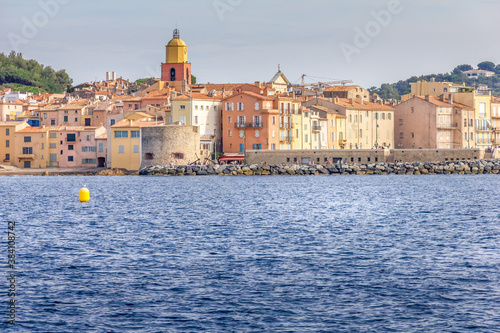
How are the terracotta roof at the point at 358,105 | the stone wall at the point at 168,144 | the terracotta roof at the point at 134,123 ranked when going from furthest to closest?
the terracotta roof at the point at 358,105 → the terracotta roof at the point at 134,123 → the stone wall at the point at 168,144

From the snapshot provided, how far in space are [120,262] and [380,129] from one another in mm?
85150

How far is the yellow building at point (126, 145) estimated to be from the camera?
305 feet

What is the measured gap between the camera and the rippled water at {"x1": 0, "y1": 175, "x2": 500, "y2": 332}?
68.4ft

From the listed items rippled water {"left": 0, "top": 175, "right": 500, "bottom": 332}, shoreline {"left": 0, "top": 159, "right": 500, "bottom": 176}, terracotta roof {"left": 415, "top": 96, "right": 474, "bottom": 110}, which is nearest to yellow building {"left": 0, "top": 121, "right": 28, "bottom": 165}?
shoreline {"left": 0, "top": 159, "right": 500, "bottom": 176}

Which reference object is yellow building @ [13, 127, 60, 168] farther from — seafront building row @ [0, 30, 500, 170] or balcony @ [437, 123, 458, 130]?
balcony @ [437, 123, 458, 130]

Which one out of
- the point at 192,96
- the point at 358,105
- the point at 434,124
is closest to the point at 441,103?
the point at 434,124

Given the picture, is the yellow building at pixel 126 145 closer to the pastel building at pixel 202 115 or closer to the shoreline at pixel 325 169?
the shoreline at pixel 325 169

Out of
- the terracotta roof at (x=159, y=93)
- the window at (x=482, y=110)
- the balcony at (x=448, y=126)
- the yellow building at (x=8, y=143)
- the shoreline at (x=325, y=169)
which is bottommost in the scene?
the shoreline at (x=325, y=169)

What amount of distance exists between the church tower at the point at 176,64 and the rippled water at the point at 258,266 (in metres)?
75.0

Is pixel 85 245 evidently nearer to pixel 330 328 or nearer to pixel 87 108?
pixel 330 328

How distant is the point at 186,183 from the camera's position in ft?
258

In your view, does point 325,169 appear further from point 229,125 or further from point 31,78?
point 31,78

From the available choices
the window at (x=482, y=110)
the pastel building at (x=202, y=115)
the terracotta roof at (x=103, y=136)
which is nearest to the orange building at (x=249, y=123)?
the pastel building at (x=202, y=115)

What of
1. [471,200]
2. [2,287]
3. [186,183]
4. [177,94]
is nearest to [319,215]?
[471,200]
